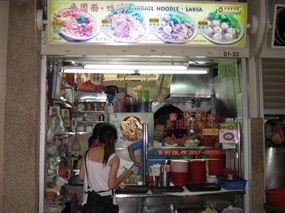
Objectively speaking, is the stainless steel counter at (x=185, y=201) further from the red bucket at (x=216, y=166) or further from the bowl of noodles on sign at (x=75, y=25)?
the bowl of noodles on sign at (x=75, y=25)

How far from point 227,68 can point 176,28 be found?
838mm

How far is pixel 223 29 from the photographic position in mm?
3656

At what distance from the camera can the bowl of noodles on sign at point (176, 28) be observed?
3.57 m

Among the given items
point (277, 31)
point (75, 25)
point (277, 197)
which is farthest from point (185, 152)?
point (75, 25)

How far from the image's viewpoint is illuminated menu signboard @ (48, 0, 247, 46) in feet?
11.5

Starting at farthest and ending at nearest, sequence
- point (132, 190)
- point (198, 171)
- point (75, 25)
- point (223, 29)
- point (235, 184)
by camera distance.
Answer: point (198, 171) < point (132, 190) < point (235, 184) < point (223, 29) < point (75, 25)

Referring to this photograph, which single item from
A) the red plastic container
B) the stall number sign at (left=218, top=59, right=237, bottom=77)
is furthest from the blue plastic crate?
the stall number sign at (left=218, top=59, right=237, bottom=77)

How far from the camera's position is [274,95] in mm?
3953

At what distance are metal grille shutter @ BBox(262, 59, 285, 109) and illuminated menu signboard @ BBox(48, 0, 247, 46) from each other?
0.89 m

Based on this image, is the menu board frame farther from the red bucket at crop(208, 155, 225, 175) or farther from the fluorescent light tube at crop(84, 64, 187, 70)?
the red bucket at crop(208, 155, 225, 175)

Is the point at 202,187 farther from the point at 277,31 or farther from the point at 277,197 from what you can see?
the point at 277,31

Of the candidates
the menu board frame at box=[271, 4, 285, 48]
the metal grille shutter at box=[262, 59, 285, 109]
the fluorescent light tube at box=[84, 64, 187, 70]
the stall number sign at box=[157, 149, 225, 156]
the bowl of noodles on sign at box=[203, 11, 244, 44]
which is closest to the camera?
the bowl of noodles on sign at box=[203, 11, 244, 44]

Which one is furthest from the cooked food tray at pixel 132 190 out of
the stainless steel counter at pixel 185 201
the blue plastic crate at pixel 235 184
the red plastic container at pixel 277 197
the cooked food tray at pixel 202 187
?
the red plastic container at pixel 277 197

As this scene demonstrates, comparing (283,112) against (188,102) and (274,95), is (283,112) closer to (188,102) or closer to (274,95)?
(274,95)
